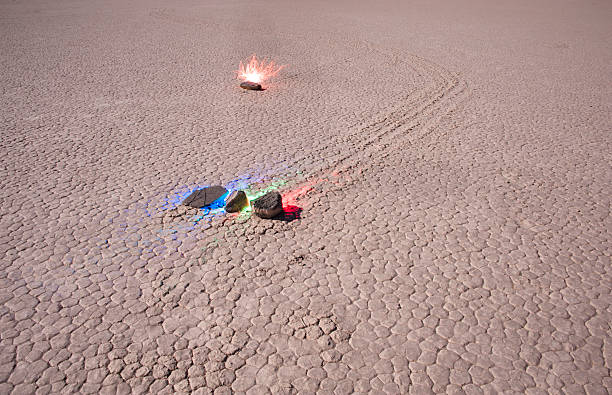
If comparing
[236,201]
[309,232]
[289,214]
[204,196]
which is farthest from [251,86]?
[309,232]

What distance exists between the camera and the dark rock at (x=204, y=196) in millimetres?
5125

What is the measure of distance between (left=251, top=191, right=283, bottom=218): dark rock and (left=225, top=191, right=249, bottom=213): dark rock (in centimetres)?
18

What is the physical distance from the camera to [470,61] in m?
11.4

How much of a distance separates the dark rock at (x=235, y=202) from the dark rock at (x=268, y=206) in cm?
18

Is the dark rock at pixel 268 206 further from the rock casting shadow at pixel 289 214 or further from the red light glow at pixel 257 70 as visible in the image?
the red light glow at pixel 257 70

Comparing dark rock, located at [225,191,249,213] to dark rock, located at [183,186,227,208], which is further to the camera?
dark rock, located at [183,186,227,208]

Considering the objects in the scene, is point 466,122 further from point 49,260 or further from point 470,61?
point 49,260

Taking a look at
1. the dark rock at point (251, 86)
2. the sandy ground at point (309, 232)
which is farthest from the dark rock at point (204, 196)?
the dark rock at point (251, 86)

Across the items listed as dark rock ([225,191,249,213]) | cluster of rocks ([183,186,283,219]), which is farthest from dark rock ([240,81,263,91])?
dark rock ([225,191,249,213])

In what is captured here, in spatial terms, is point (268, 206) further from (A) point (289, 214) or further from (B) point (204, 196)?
(B) point (204, 196)

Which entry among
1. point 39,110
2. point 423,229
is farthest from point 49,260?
point 39,110

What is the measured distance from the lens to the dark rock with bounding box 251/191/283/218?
15.9ft

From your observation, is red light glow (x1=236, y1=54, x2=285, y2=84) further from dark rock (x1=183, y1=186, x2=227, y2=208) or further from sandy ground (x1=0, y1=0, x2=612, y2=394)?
dark rock (x1=183, y1=186, x2=227, y2=208)

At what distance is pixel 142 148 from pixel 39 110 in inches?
99.1
